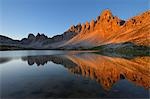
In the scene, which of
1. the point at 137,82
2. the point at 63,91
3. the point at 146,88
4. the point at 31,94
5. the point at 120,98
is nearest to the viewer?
the point at 120,98

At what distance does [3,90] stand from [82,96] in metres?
9.39

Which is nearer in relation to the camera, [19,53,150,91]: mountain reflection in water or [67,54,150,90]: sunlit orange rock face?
[67,54,150,90]: sunlit orange rock face

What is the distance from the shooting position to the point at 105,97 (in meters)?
20.6

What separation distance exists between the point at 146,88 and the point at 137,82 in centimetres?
414

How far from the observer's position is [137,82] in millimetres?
29328

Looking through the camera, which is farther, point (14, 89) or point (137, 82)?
point (137, 82)

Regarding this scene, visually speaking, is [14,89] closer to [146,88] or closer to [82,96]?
[82,96]

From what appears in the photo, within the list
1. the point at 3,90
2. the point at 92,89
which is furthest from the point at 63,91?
the point at 3,90

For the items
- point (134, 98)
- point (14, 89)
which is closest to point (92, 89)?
point (134, 98)

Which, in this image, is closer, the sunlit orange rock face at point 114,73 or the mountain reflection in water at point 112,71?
the sunlit orange rock face at point 114,73

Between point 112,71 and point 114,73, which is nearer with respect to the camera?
point 114,73

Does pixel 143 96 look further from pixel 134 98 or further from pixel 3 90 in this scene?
pixel 3 90

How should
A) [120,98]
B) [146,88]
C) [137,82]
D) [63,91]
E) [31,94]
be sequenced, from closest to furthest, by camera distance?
[120,98]
[31,94]
[63,91]
[146,88]
[137,82]

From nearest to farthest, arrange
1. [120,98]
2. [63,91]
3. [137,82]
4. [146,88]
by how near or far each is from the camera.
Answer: [120,98]
[63,91]
[146,88]
[137,82]
